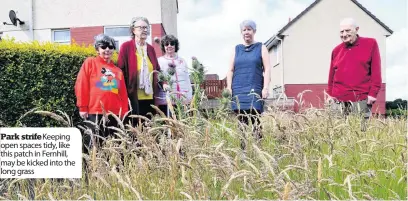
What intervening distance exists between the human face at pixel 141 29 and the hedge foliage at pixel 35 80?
1462 mm

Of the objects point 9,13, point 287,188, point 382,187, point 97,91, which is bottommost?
point 382,187

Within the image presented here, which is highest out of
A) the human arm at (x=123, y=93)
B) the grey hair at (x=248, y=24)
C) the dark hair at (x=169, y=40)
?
the grey hair at (x=248, y=24)

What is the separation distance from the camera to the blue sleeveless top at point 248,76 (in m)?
3.54

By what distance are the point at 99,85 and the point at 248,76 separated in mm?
1125

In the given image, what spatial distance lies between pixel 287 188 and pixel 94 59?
2.42 m

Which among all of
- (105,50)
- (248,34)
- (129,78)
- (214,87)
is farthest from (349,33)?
(105,50)

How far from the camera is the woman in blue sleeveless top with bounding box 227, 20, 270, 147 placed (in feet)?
11.6

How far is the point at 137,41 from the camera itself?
12.3 ft

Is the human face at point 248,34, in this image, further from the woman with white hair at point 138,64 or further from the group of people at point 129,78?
the woman with white hair at point 138,64

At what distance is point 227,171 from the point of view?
175 centimetres

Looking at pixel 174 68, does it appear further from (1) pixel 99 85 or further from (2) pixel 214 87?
(1) pixel 99 85

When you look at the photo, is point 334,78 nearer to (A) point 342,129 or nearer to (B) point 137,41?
(A) point 342,129

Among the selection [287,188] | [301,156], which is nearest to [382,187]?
[301,156]
